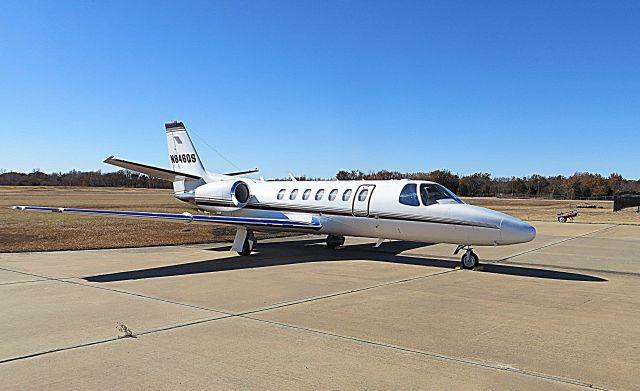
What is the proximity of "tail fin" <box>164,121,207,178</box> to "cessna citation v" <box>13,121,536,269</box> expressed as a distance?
4 centimetres

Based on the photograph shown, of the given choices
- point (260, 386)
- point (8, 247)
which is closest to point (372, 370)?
point (260, 386)

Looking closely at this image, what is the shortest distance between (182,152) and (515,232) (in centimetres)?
1307

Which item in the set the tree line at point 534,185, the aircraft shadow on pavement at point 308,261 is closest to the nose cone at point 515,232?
the aircraft shadow on pavement at point 308,261

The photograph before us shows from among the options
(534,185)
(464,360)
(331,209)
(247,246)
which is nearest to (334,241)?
(331,209)

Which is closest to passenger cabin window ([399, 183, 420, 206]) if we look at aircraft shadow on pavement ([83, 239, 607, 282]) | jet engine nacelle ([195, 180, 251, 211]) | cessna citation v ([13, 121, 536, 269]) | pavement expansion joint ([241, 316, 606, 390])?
cessna citation v ([13, 121, 536, 269])

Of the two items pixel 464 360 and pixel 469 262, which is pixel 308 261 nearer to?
pixel 469 262

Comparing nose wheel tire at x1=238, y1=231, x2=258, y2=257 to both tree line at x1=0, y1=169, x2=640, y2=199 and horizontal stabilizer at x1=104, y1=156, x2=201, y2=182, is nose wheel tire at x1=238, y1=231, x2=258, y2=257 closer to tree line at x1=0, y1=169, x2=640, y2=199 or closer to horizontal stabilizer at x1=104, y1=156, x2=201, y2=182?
horizontal stabilizer at x1=104, y1=156, x2=201, y2=182

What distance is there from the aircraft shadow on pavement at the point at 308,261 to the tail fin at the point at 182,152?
3813 millimetres

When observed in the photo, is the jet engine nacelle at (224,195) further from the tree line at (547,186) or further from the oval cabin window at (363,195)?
the tree line at (547,186)

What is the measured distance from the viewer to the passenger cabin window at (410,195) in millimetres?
13391

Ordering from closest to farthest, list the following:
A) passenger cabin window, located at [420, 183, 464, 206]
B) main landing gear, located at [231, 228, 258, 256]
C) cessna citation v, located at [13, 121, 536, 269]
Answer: cessna citation v, located at [13, 121, 536, 269] < passenger cabin window, located at [420, 183, 464, 206] < main landing gear, located at [231, 228, 258, 256]

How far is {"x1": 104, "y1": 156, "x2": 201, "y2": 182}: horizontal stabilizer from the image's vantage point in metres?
14.7

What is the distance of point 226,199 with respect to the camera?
1780 cm

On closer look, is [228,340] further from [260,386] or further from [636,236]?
[636,236]
